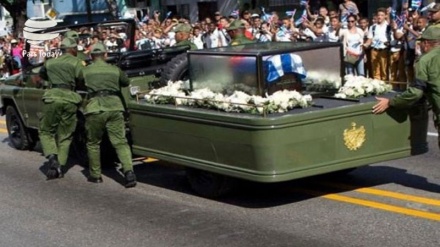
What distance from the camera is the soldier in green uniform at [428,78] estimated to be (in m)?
7.38

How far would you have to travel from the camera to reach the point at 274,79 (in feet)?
26.0

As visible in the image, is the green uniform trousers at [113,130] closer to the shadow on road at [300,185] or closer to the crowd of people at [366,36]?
the shadow on road at [300,185]

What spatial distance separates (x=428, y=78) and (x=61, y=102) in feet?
15.2

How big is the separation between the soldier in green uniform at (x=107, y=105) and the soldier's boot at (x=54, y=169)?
97cm

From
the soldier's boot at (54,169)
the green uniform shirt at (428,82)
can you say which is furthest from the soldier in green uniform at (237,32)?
the green uniform shirt at (428,82)

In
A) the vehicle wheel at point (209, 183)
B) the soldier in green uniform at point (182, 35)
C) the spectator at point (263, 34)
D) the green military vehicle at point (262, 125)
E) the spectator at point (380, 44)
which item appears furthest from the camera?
the spectator at point (263, 34)

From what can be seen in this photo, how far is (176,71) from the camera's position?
32.9 ft

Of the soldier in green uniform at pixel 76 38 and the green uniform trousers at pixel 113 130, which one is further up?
the soldier in green uniform at pixel 76 38

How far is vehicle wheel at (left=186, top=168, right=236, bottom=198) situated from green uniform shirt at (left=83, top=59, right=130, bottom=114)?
129 cm

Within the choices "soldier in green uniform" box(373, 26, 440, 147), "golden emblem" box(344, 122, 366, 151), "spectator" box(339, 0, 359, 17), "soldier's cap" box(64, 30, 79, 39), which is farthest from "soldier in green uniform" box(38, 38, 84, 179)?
"spectator" box(339, 0, 359, 17)

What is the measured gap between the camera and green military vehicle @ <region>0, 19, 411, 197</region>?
7.27m

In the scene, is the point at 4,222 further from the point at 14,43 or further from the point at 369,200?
the point at 14,43

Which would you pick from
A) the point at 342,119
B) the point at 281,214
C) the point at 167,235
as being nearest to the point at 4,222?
the point at 167,235

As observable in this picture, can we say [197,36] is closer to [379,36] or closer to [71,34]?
[379,36]
